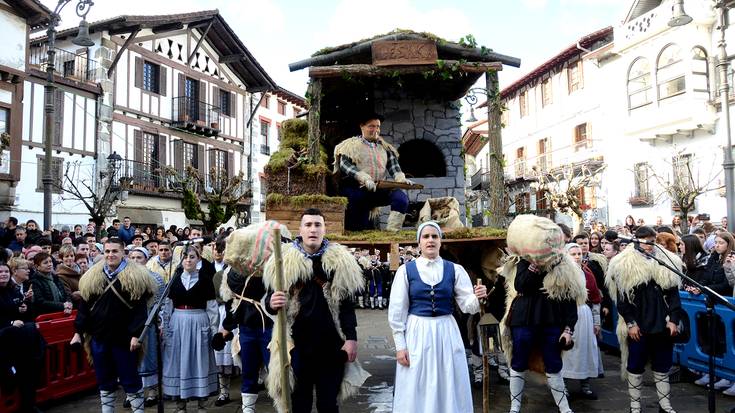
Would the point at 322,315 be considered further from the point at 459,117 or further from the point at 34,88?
the point at 34,88

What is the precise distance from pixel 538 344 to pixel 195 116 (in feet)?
78.7

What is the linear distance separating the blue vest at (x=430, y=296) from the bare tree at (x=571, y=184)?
20.0 meters

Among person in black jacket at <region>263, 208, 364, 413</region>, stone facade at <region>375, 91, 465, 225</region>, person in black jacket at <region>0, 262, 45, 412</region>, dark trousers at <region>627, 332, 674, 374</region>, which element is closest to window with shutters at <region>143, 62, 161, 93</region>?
stone facade at <region>375, 91, 465, 225</region>

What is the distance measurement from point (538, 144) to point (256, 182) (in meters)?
15.3

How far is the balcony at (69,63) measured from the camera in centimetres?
2155

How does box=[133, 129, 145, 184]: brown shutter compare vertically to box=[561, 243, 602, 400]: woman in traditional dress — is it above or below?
above

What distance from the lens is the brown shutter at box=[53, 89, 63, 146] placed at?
20.8 m

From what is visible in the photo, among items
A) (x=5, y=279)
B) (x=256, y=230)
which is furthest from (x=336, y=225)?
(x=5, y=279)

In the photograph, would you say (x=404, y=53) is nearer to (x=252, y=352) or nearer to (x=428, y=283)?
(x=428, y=283)

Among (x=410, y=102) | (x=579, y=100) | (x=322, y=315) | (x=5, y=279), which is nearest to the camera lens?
(x=322, y=315)

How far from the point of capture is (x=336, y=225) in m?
Result: 7.02

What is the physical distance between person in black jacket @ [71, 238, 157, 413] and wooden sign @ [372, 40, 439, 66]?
4.75 meters

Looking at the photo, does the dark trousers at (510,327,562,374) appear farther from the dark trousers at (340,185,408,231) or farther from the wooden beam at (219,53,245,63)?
the wooden beam at (219,53,245,63)

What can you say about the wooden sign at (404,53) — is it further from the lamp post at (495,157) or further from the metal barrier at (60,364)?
the metal barrier at (60,364)
